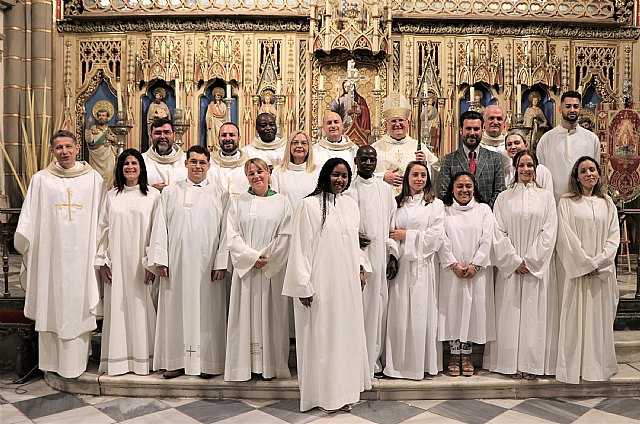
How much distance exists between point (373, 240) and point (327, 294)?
2.39 feet

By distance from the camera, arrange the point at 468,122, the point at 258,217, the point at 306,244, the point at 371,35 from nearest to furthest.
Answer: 1. the point at 306,244
2. the point at 258,217
3. the point at 468,122
4. the point at 371,35

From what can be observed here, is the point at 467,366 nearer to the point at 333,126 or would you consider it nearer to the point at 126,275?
the point at 333,126

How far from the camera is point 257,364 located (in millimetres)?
5391

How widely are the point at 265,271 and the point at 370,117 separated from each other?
21.2 ft

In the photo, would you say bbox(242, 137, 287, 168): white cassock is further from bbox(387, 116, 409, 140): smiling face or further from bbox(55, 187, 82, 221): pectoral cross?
bbox(55, 187, 82, 221): pectoral cross

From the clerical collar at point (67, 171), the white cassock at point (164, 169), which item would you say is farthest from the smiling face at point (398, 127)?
the clerical collar at point (67, 171)

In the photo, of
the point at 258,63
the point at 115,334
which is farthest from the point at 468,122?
the point at 258,63

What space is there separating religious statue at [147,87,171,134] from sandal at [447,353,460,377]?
7.17 metres

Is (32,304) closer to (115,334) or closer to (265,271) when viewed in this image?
(115,334)

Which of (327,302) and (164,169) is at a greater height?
(164,169)

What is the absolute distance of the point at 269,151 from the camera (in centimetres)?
624

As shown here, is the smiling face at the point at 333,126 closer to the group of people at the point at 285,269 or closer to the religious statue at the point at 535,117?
the group of people at the point at 285,269

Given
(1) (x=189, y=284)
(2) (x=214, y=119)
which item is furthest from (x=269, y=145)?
→ (2) (x=214, y=119)

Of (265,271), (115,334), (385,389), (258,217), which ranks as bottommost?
(385,389)
